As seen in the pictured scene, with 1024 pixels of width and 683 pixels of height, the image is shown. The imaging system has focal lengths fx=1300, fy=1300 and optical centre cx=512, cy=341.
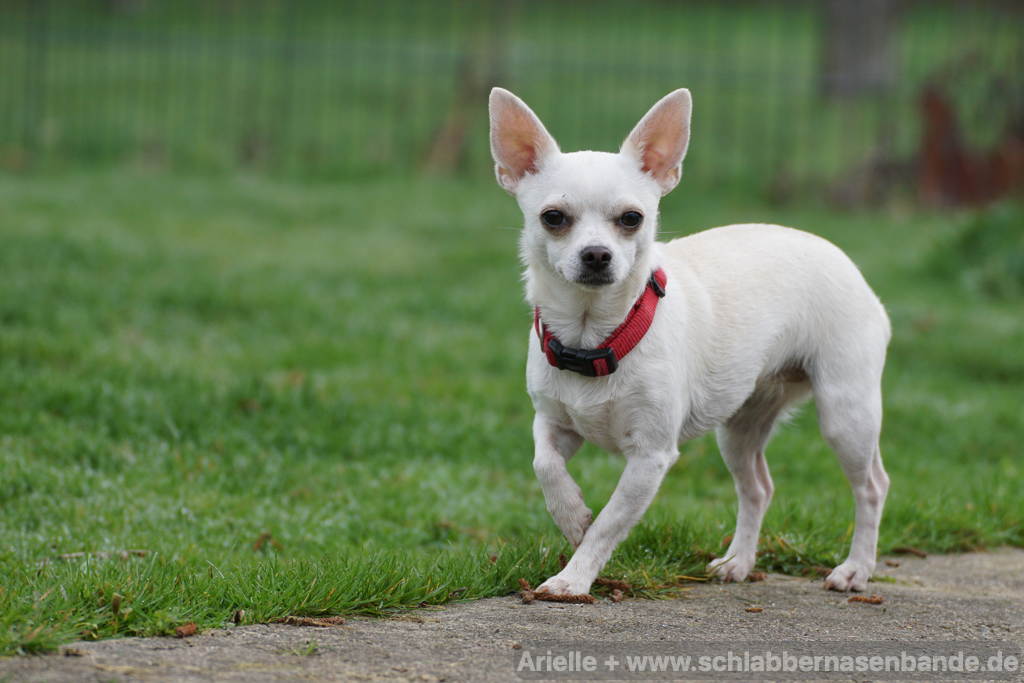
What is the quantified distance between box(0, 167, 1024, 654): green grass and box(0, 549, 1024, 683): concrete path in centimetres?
17

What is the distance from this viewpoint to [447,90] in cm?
1791

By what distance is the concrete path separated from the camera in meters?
3.39

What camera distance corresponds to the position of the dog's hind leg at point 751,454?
4.93 meters

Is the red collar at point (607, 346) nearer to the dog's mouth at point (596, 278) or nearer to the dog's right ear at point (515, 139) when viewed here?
the dog's mouth at point (596, 278)

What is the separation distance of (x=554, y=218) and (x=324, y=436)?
9.13ft

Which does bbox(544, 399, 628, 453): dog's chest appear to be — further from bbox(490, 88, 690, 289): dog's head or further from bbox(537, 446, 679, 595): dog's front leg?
bbox(490, 88, 690, 289): dog's head

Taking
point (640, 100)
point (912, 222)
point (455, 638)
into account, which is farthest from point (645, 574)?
point (640, 100)

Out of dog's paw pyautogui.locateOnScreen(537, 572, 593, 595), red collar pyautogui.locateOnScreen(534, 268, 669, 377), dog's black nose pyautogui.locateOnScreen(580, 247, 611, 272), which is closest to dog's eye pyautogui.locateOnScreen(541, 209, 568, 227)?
dog's black nose pyautogui.locateOnScreen(580, 247, 611, 272)

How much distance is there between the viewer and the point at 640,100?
17719 millimetres

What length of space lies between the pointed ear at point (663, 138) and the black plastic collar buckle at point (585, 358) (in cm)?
65

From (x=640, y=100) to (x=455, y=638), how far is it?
48.1 ft

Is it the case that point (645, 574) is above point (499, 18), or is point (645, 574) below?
below

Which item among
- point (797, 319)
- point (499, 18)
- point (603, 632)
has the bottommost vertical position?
point (603, 632)

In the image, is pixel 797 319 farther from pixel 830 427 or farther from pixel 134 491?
pixel 134 491
